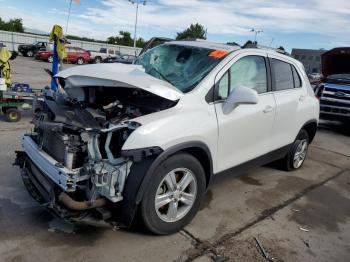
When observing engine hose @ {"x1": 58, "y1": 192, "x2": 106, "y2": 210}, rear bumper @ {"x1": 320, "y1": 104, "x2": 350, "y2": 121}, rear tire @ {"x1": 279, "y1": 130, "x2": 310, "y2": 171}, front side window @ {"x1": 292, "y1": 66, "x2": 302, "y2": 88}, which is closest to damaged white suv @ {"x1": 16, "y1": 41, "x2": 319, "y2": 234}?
engine hose @ {"x1": 58, "y1": 192, "x2": 106, "y2": 210}

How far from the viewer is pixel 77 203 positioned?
9.98 feet

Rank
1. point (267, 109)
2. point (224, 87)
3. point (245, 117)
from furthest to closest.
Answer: point (267, 109) < point (245, 117) < point (224, 87)

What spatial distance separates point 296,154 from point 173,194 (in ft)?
10.2

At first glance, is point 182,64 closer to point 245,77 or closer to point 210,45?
point 210,45

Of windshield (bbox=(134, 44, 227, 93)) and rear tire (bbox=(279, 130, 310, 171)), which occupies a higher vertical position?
windshield (bbox=(134, 44, 227, 93))

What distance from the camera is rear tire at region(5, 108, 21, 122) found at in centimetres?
770

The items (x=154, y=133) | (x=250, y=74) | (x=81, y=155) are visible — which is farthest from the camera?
(x=250, y=74)

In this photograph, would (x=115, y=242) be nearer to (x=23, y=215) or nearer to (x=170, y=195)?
(x=170, y=195)

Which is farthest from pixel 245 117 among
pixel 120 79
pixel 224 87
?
pixel 120 79

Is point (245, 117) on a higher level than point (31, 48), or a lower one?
lower

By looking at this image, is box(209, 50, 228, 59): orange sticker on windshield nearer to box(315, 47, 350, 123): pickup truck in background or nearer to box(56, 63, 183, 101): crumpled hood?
box(56, 63, 183, 101): crumpled hood

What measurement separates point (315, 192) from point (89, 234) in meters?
3.30

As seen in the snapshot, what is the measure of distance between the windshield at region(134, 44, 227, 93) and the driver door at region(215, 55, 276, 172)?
0.80 ft

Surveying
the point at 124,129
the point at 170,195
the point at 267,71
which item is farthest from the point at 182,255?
the point at 267,71
